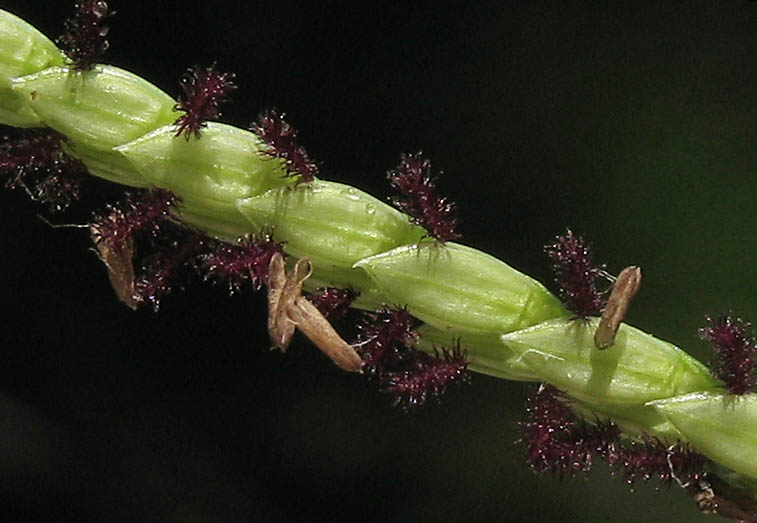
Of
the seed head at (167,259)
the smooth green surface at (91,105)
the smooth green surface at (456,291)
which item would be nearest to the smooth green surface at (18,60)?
the smooth green surface at (91,105)

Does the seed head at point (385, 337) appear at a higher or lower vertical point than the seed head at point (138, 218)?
lower

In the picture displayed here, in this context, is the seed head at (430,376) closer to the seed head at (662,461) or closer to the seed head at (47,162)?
the seed head at (662,461)

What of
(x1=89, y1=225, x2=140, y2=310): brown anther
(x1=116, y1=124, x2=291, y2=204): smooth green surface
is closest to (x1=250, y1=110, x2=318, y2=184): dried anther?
(x1=116, y1=124, x2=291, y2=204): smooth green surface

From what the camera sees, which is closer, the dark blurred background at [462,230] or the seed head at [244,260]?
the seed head at [244,260]

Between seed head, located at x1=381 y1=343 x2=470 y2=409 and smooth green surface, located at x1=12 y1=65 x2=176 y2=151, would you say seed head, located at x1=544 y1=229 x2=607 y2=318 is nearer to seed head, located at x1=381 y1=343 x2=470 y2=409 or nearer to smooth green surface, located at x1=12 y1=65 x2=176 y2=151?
seed head, located at x1=381 y1=343 x2=470 y2=409

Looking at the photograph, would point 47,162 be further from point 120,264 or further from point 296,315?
point 296,315

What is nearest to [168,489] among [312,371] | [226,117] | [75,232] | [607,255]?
[312,371]
